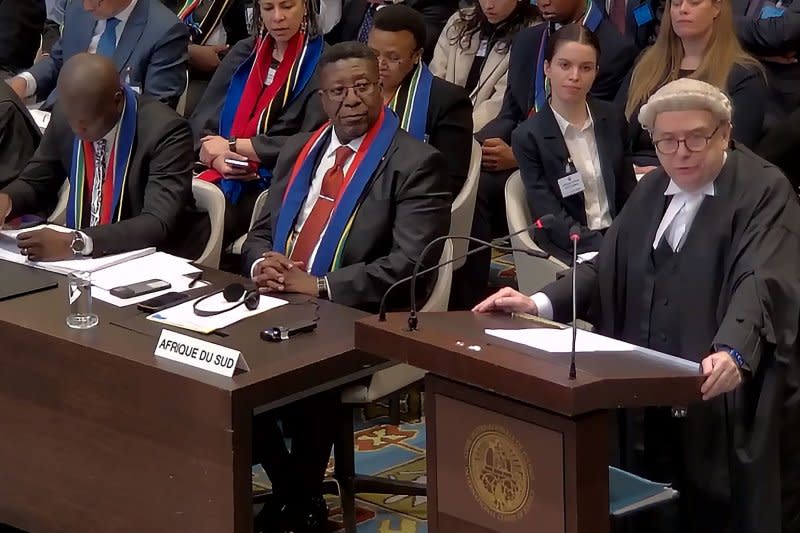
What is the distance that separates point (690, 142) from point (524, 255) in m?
1.36

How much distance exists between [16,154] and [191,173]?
815 mm

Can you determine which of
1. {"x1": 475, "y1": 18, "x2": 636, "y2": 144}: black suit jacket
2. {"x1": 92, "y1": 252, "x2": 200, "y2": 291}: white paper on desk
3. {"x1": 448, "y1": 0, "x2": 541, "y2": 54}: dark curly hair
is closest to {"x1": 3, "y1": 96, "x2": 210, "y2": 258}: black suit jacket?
{"x1": 92, "y1": 252, "x2": 200, "y2": 291}: white paper on desk

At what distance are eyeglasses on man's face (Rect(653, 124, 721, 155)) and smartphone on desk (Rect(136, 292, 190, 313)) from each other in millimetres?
1310

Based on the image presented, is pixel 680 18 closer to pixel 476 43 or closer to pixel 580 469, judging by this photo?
pixel 476 43

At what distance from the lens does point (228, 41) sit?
6.28m

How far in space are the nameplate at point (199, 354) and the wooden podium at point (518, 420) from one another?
1.11 feet

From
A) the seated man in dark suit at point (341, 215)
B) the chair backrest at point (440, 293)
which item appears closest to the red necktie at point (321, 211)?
the seated man in dark suit at point (341, 215)

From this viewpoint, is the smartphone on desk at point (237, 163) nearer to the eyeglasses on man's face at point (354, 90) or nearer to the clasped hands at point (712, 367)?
the eyeglasses on man's face at point (354, 90)

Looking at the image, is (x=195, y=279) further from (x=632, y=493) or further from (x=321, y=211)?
(x=632, y=493)

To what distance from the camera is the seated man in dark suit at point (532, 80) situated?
5125 mm

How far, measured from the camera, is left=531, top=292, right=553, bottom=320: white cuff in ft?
10.3

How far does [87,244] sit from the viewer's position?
3.93 metres

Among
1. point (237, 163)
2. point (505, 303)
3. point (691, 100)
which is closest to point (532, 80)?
point (237, 163)

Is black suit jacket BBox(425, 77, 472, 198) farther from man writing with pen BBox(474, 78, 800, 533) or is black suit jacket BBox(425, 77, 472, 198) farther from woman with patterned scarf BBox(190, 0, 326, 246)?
man writing with pen BBox(474, 78, 800, 533)
